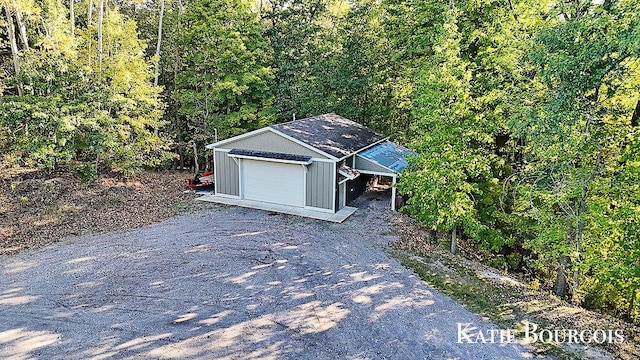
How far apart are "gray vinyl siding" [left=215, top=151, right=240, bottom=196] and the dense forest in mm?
4016

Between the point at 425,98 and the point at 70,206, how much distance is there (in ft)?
39.6

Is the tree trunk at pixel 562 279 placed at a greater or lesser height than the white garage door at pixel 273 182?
lesser

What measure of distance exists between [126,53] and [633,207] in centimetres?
1776

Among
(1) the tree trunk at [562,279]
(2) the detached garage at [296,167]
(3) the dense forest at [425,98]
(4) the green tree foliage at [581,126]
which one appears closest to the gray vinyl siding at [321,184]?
(2) the detached garage at [296,167]

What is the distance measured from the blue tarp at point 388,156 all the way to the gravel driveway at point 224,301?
13.6 feet

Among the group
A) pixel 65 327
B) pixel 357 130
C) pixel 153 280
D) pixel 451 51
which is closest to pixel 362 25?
pixel 357 130

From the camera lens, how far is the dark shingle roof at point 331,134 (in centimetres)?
1465

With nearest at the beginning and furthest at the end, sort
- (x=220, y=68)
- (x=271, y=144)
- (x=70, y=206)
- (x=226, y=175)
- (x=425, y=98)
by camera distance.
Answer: (x=425, y=98) → (x=70, y=206) → (x=271, y=144) → (x=226, y=175) → (x=220, y=68)

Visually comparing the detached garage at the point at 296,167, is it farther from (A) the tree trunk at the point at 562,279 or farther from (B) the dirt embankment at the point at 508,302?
(A) the tree trunk at the point at 562,279

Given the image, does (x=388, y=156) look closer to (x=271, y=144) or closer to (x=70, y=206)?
(x=271, y=144)

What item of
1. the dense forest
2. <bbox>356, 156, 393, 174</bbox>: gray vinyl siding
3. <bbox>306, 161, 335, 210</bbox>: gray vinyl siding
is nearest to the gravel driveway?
<bbox>306, 161, 335, 210</bbox>: gray vinyl siding

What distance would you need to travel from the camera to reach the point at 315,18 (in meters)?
23.6

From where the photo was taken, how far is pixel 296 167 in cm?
1454

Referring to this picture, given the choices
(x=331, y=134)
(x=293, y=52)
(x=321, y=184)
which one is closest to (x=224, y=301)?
(x=321, y=184)
